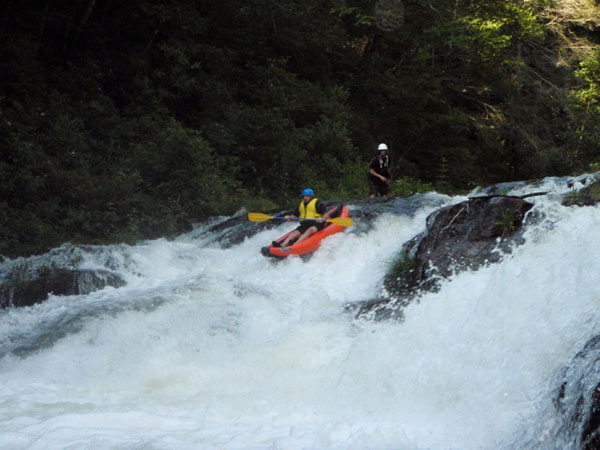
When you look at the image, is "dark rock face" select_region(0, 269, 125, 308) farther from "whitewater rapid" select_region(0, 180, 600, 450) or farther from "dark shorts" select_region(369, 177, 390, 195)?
"dark shorts" select_region(369, 177, 390, 195)

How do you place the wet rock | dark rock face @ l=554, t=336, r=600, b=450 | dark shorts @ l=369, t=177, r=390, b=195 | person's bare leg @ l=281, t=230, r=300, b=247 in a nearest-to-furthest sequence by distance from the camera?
dark rock face @ l=554, t=336, r=600, b=450 < the wet rock < person's bare leg @ l=281, t=230, r=300, b=247 < dark shorts @ l=369, t=177, r=390, b=195

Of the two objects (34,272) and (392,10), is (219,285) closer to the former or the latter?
(34,272)

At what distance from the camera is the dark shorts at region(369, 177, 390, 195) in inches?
468

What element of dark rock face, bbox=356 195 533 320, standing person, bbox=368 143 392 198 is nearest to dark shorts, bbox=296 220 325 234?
dark rock face, bbox=356 195 533 320

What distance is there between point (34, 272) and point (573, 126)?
559 inches

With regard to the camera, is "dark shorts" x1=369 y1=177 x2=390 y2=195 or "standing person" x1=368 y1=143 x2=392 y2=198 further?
"dark shorts" x1=369 y1=177 x2=390 y2=195

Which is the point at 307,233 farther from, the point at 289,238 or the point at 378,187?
the point at 378,187

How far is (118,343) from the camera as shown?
244 inches

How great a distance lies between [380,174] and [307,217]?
2.71 metres

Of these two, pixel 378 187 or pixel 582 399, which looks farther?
pixel 378 187

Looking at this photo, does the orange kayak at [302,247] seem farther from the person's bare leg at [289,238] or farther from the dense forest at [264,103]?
the dense forest at [264,103]

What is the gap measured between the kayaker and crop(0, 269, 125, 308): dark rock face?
2228 millimetres

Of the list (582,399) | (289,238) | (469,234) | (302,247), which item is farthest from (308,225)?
(582,399)

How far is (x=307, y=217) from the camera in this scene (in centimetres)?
962
